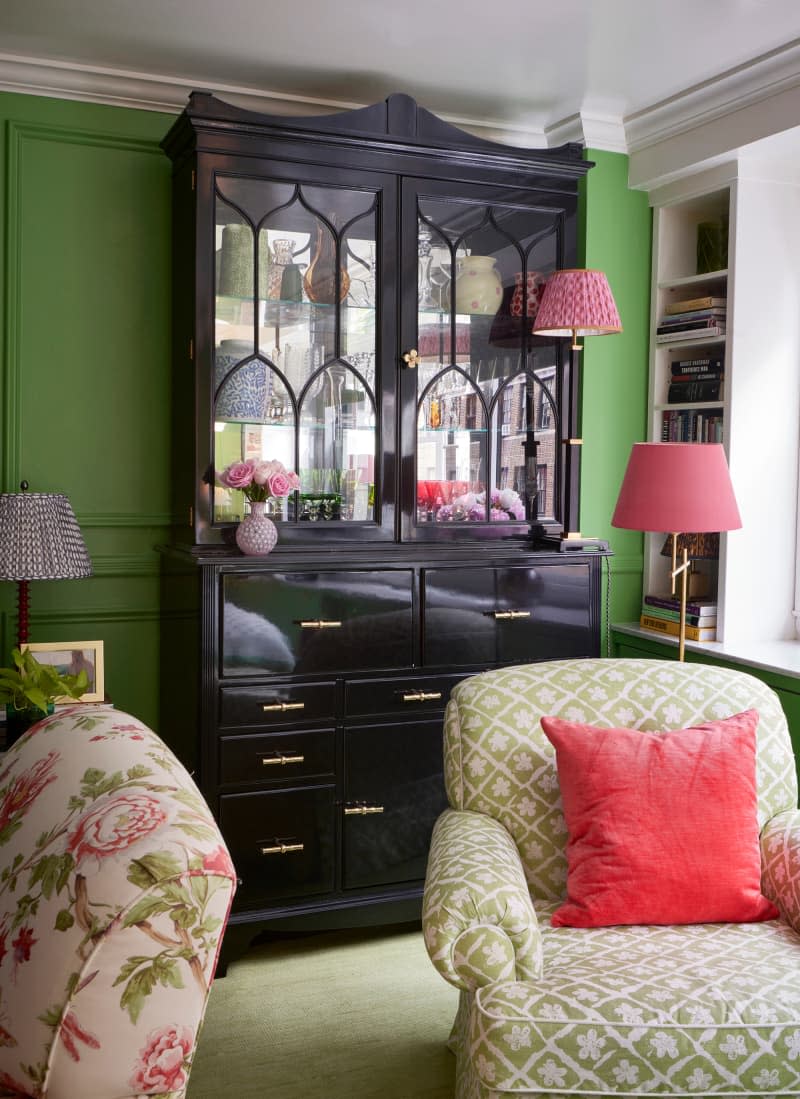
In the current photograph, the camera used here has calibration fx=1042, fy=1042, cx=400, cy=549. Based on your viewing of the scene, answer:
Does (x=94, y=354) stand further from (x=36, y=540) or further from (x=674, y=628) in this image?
(x=674, y=628)

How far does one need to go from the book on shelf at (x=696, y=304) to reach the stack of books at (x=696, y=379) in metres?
0.18

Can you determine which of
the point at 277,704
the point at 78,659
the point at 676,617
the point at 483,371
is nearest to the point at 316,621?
the point at 277,704

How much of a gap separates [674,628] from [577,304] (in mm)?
1118

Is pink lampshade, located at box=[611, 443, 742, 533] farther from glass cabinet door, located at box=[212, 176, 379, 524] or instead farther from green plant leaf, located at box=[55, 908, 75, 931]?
green plant leaf, located at box=[55, 908, 75, 931]

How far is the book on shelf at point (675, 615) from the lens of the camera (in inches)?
132

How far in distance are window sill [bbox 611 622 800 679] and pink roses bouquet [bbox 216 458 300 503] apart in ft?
4.53

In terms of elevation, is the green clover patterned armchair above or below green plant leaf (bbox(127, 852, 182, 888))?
below

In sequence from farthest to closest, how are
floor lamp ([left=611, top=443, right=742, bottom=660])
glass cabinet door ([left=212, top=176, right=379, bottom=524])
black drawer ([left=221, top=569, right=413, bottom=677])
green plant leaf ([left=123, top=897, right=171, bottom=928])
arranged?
1. glass cabinet door ([left=212, top=176, right=379, bottom=524])
2. black drawer ([left=221, top=569, right=413, bottom=677])
3. floor lamp ([left=611, top=443, right=742, bottom=660])
4. green plant leaf ([left=123, top=897, right=171, bottom=928])

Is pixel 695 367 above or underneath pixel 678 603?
above

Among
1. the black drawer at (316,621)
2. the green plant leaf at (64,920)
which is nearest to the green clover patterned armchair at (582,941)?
the black drawer at (316,621)

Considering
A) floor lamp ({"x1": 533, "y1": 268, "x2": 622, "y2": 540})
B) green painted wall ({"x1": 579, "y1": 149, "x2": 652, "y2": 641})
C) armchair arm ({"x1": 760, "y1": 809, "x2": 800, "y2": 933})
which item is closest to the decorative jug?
floor lamp ({"x1": 533, "y1": 268, "x2": 622, "y2": 540})

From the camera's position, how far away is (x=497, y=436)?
3193 millimetres

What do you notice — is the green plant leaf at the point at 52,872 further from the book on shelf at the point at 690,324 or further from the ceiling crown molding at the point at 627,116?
the book on shelf at the point at 690,324

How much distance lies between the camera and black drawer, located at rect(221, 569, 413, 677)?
2762 mm
